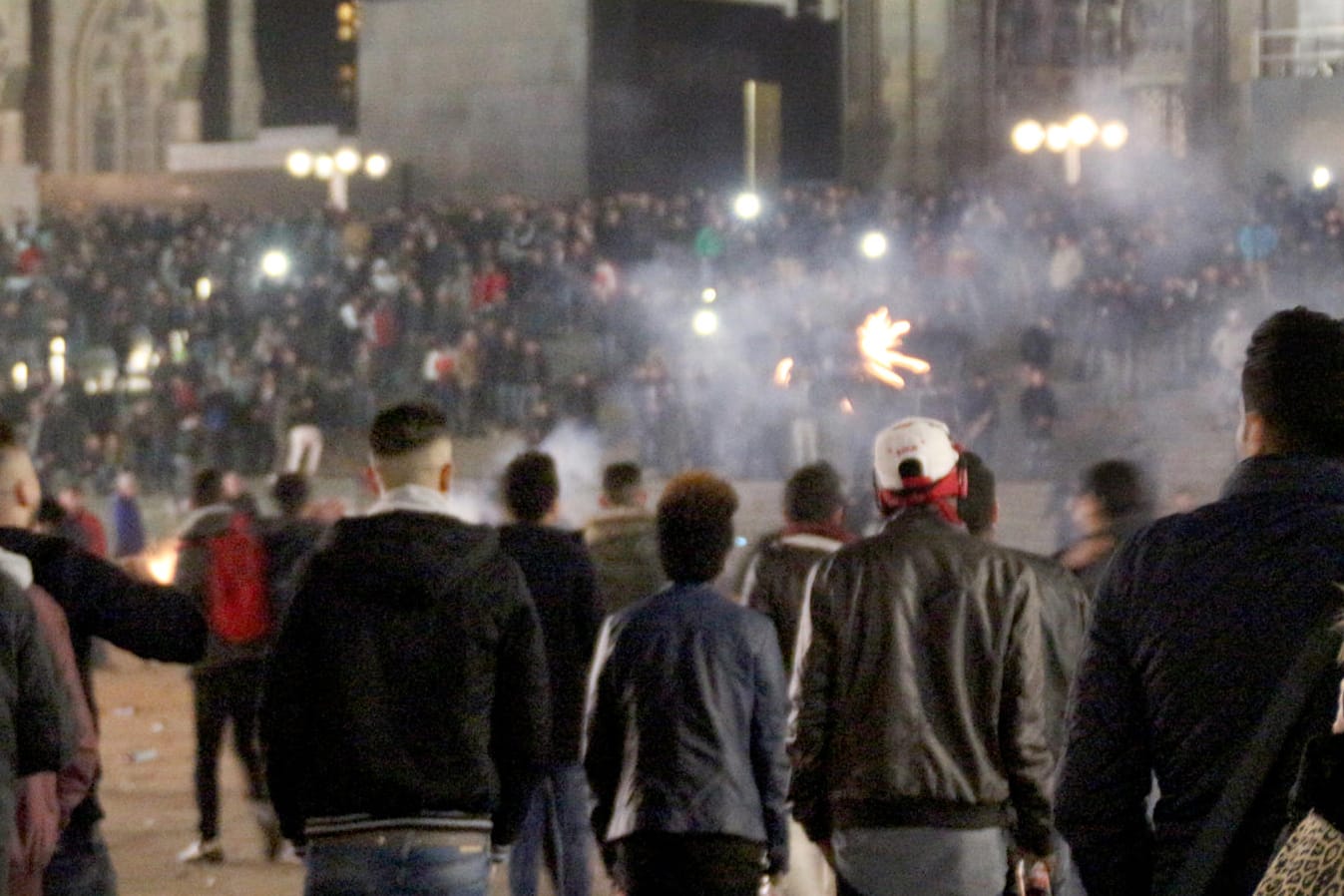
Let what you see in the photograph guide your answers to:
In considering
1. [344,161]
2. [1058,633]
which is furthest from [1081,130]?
[1058,633]

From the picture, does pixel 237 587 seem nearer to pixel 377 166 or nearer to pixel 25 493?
pixel 25 493

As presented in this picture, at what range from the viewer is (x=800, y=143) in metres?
41.8

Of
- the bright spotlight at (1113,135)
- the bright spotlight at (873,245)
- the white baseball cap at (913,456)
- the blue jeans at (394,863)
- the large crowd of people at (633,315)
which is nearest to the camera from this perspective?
the blue jeans at (394,863)

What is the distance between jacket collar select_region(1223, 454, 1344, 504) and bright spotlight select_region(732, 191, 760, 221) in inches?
894

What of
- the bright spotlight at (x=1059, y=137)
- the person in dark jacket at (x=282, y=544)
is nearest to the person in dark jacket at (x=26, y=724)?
the person in dark jacket at (x=282, y=544)

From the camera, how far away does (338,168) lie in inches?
1307

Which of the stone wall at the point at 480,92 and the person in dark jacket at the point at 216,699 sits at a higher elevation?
the stone wall at the point at 480,92

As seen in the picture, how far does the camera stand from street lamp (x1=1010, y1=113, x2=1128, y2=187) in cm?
3039

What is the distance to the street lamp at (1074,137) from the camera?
99.7 feet

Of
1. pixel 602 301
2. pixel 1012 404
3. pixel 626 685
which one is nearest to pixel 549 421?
pixel 602 301

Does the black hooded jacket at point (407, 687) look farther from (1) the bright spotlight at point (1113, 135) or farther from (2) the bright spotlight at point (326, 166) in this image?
(2) the bright spotlight at point (326, 166)

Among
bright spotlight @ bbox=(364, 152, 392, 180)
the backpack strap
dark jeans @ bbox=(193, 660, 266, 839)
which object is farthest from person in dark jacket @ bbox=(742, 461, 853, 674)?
bright spotlight @ bbox=(364, 152, 392, 180)

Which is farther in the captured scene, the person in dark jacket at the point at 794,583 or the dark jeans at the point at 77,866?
the person in dark jacket at the point at 794,583

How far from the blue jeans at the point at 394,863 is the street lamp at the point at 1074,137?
2646 cm
